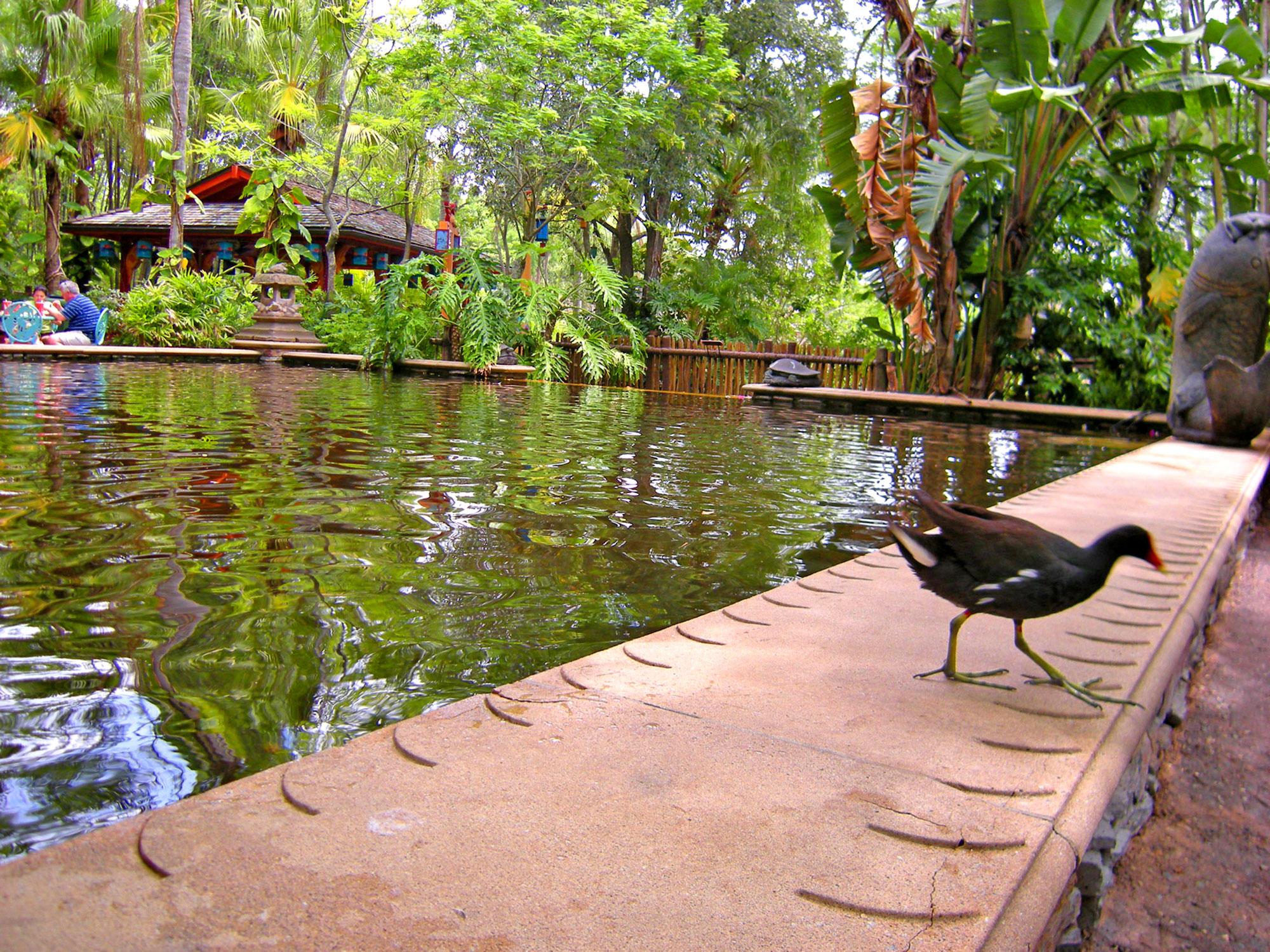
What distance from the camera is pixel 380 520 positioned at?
177 inches

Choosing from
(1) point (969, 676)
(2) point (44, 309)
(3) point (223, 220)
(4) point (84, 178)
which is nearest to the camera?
(1) point (969, 676)

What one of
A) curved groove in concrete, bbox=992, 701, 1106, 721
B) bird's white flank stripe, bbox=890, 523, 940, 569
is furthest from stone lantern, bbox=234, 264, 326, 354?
curved groove in concrete, bbox=992, 701, 1106, 721

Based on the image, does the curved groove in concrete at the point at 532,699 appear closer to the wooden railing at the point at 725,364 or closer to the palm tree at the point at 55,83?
the wooden railing at the point at 725,364

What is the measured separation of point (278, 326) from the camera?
20156 millimetres

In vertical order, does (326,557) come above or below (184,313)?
below

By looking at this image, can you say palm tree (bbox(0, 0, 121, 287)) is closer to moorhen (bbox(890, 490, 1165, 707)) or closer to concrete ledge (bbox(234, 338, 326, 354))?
concrete ledge (bbox(234, 338, 326, 354))

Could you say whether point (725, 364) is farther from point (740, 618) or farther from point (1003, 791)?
point (1003, 791)

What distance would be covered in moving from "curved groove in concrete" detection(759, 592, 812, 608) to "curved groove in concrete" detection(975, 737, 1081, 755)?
987 millimetres

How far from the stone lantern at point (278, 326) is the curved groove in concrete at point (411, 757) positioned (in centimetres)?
1865

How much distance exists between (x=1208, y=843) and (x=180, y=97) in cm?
2506

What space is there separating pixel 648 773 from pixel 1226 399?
777 cm

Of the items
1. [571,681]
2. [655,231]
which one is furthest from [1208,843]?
[655,231]

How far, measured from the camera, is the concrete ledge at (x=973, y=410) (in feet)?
35.6

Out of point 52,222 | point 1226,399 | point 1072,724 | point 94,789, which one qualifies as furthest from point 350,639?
point 52,222
